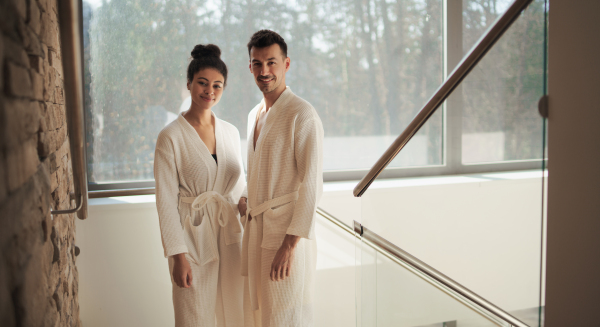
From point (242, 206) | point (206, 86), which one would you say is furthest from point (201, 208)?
point (206, 86)

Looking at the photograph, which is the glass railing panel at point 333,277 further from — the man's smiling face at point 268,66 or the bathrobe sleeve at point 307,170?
the man's smiling face at point 268,66

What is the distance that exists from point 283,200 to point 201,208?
407 millimetres

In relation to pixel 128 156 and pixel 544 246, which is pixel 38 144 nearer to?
pixel 544 246

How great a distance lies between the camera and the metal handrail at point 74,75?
91 cm

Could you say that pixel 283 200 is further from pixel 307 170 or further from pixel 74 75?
pixel 74 75

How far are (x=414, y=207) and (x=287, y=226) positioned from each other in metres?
0.57

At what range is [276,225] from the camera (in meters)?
1.68

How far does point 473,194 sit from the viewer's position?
3.61 feet

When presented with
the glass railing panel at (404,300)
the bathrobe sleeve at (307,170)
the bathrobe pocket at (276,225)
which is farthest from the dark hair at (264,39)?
the glass railing panel at (404,300)

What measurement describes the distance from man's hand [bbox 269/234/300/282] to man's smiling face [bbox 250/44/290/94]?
0.61m

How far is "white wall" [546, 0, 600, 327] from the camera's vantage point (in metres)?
0.82

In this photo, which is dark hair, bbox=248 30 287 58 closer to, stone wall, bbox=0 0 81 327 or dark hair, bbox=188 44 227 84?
dark hair, bbox=188 44 227 84

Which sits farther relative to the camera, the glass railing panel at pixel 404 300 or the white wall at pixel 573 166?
the glass railing panel at pixel 404 300

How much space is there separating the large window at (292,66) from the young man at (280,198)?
2.88 feet
